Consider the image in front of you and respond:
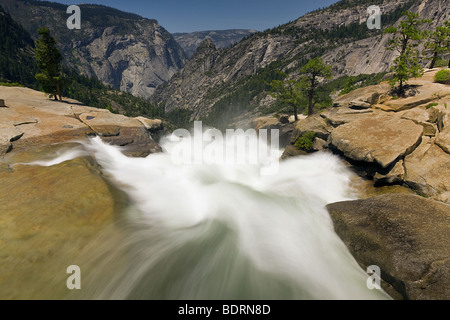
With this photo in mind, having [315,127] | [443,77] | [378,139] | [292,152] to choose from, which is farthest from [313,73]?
[378,139]

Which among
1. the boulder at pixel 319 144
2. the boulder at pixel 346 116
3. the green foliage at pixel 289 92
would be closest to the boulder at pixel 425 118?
the boulder at pixel 346 116

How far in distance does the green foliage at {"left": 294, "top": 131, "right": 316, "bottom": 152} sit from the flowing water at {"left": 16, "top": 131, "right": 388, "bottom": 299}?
6749 millimetres

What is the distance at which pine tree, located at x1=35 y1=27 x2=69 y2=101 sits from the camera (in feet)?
109

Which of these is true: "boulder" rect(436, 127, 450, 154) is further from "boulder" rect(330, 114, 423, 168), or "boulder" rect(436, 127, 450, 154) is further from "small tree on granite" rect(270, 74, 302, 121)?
"small tree on granite" rect(270, 74, 302, 121)

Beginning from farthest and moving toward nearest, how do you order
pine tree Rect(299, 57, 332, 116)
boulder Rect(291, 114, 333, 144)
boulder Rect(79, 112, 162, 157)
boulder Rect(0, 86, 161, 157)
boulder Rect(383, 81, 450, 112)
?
1. pine tree Rect(299, 57, 332, 116)
2. boulder Rect(291, 114, 333, 144)
3. boulder Rect(79, 112, 162, 157)
4. boulder Rect(383, 81, 450, 112)
5. boulder Rect(0, 86, 161, 157)

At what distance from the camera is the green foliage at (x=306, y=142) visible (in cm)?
2512

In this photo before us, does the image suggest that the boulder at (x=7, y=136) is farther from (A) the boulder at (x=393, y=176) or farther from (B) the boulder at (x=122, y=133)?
(A) the boulder at (x=393, y=176)

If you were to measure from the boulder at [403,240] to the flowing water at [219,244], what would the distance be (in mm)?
772

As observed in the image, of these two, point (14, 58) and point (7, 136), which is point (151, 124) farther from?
point (14, 58)

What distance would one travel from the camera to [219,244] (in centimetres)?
1084

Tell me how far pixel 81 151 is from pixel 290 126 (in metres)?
36.4

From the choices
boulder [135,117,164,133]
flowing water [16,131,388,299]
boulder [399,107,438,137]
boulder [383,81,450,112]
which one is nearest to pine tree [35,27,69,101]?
boulder [135,117,164,133]

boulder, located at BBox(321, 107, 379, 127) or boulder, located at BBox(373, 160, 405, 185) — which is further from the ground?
boulder, located at BBox(321, 107, 379, 127)

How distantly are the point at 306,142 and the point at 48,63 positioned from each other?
43.0m
